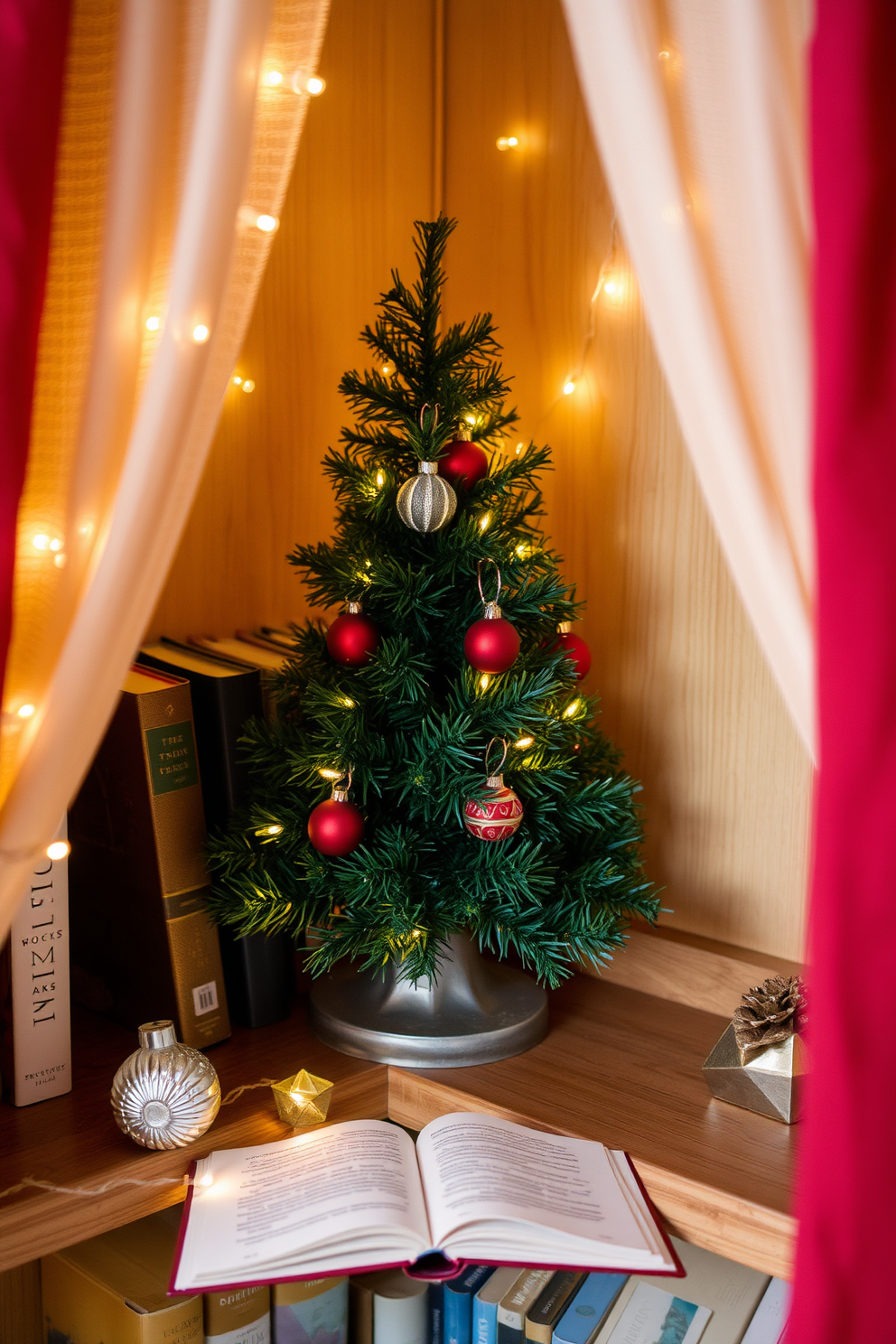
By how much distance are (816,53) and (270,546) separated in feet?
2.65

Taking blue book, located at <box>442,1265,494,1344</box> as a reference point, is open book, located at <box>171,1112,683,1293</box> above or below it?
above

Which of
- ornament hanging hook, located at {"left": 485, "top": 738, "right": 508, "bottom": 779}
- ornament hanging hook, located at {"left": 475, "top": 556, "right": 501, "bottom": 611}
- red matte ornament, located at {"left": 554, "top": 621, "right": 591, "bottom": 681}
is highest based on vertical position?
ornament hanging hook, located at {"left": 475, "top": 556, "right": 501, "bottom": 611}

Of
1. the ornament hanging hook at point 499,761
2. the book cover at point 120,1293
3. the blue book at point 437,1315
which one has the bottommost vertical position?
the blue book at point 437,1315

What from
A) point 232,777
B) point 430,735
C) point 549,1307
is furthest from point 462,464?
point 549,1307

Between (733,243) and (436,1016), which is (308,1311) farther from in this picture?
(733,243)

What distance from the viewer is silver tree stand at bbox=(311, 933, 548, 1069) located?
3.09 feet

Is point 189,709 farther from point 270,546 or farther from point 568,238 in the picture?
point 568,238

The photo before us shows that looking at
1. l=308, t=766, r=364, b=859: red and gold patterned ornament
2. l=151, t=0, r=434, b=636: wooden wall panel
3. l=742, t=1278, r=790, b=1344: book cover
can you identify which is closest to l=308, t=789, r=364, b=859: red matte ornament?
l=308, t=766, r=364, b=859: red and gold patterned ornament

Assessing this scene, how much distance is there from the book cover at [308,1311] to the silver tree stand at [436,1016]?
7.4 inches

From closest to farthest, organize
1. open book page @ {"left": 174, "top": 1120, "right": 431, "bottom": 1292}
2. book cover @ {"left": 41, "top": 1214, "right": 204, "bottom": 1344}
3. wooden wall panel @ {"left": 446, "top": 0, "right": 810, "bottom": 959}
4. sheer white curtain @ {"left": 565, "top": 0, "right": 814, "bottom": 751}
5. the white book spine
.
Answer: sheer white curtain @ {"left": 565, "top": 0, "right": 814, "bottom": 751}, open book page @ {"left": 174, "top": 1120, "right": 431, "bottom": 1292}, book cover @ {"left": 41, "top": 1214, "right": 204, "bottom": 1344}, the white book spine, wooden wall panel @ {"left": 446, "top": 0, "right": 810, "bottom": 959}

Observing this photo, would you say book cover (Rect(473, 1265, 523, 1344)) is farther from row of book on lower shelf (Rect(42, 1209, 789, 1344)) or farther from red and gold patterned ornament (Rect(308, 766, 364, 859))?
red and gold patterned ornament (Rect(308, 766, 364, 859))

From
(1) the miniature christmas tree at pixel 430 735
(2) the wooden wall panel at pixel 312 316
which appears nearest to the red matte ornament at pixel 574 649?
(1) the miniature christmas tree at pixel 430 735

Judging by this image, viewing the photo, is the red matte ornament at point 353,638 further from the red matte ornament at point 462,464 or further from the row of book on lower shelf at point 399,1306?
the row of book on lower shelf at point 399,1306

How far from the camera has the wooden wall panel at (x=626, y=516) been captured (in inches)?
43.2
